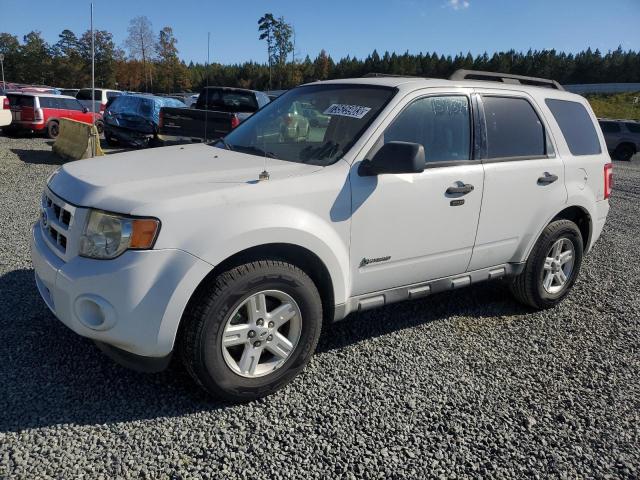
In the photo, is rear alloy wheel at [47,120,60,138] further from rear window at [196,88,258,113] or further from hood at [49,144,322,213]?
hood at [49,144,322,213]

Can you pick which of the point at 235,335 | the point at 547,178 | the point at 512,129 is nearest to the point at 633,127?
the point at 547,178

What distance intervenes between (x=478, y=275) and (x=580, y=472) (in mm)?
1681

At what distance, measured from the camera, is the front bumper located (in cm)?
251

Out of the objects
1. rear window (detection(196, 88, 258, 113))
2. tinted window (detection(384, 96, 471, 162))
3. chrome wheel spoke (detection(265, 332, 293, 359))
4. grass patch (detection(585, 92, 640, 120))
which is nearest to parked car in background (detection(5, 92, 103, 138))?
rear window (detection(196, 88, 258, 113))

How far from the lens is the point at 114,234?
8.45 feet

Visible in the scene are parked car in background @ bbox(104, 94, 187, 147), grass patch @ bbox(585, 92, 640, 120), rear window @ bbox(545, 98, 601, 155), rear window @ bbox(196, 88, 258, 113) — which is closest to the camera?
rear window @ bbox(545, 98, 601, 155)

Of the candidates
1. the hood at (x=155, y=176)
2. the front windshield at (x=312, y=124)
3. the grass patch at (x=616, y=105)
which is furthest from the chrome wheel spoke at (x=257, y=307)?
the grass patch at (x=616, y=105)

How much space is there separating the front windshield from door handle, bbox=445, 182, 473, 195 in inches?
29.2

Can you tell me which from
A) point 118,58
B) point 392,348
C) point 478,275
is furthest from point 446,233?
point 118,58

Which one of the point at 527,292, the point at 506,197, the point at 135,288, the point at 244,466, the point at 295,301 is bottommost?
the point at 244,466

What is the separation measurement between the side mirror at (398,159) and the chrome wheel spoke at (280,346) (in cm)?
110

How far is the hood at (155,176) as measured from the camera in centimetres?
265

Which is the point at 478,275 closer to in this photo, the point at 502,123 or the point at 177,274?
the point at 502,123

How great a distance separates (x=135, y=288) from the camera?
98.4 inches
